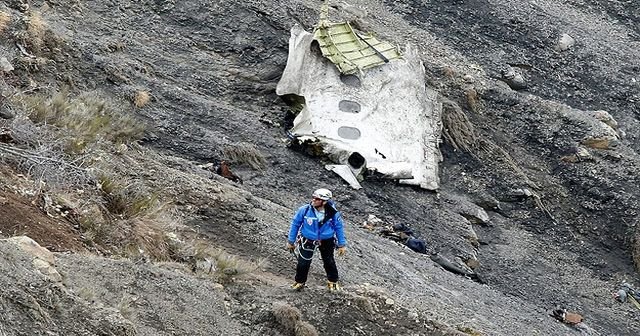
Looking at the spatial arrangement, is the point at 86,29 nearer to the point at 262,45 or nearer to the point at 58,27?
the point at 58,27

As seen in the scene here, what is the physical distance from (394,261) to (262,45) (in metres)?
6.50

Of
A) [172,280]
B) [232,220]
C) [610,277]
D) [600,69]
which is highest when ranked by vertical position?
[172,280]

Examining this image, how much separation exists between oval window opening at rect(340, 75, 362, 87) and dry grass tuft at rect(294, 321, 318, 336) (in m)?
7.36

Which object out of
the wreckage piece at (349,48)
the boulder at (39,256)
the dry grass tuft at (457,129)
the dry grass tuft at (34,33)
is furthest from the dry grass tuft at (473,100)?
the boulder at (39,256)

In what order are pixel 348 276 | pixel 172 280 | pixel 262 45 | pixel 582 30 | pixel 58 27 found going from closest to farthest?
1. pixel 172 280
2. pixel 348 276
3. pixel 58 27
4. pixel 262 45
5. pixel 582 30

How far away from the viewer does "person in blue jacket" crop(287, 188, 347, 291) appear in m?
7.44

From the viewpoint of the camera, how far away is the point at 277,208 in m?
10.1

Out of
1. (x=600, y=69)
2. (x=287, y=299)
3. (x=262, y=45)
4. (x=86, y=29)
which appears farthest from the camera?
(x=600, y=69)

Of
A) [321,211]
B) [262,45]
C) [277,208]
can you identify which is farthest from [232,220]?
[262,45]

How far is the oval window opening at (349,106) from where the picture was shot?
13355 mm

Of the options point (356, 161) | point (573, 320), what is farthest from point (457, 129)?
point (573, 320)

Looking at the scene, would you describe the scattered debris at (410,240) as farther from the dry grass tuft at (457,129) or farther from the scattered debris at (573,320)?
the dry grass tuft at (457,129)

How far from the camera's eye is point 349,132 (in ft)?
42.6

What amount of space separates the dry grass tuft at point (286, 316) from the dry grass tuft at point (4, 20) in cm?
629
